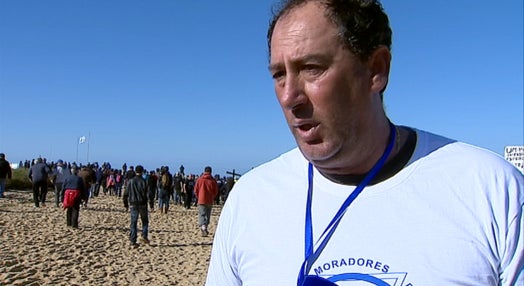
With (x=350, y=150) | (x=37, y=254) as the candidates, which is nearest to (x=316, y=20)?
(x=350, y=150)

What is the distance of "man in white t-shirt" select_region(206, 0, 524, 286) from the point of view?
1160 mm

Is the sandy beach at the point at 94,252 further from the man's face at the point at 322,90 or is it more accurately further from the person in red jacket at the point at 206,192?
the man's face at the point at 322,90

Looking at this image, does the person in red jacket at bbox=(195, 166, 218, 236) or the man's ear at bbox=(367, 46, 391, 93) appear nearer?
the man's ear at bbox=(367, 46, 391, 93)

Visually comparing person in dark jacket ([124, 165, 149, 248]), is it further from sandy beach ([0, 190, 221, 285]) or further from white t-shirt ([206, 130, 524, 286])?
white t-shirt ([206, 130, 524, 286])

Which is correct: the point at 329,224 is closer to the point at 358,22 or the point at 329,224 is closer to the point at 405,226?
the point at 405,226

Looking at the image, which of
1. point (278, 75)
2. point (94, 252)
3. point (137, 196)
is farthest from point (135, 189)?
point (278, 75)

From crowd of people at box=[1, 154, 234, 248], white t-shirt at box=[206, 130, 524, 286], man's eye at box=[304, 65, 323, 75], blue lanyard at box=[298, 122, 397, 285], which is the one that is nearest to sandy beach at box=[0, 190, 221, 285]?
crowd of people at box=[1, 154, 234, 248]

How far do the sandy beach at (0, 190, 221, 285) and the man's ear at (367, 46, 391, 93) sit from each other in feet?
23.5

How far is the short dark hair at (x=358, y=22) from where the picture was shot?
4.23 ft

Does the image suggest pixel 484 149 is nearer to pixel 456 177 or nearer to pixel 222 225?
pixel 456 177

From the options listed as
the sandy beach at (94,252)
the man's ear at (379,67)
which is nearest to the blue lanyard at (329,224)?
the man's ear at (379,67)

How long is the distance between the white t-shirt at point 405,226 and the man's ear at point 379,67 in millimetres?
211

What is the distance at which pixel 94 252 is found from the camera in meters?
10.1

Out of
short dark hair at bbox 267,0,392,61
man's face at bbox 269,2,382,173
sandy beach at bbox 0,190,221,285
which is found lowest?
sandy beach at bbox 0,190,221,285
